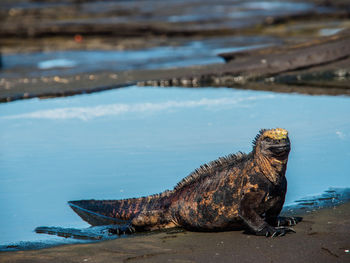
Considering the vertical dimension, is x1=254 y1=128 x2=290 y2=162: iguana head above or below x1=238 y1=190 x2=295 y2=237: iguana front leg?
above

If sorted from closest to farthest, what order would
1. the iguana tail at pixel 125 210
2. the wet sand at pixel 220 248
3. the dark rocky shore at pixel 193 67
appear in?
the wet sand at pixel 220 248
the dark rocky shore at pixel 193 67
the iguana tail at pixel 125 210

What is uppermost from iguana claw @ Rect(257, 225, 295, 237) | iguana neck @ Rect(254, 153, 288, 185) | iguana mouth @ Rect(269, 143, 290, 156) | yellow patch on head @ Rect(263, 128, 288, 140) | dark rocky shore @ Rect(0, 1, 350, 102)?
dark rocky shore @ Rect(0, 1, 350, 102)

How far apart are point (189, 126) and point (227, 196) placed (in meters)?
4.33

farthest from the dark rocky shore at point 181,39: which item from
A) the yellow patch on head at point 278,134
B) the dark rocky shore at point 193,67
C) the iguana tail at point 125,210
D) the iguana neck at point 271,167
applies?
the yellow patch on head at point 278,134

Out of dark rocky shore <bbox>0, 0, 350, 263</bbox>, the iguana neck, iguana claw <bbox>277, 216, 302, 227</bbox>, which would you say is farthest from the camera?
iguana claw <bbox>277, 216, 302, 227</bbox>

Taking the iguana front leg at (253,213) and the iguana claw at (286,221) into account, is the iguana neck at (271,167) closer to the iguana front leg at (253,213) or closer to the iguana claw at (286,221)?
the iguana front leg at (253,213)

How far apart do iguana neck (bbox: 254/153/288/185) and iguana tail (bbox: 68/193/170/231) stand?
118 centimetres

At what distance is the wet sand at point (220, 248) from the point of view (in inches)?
196

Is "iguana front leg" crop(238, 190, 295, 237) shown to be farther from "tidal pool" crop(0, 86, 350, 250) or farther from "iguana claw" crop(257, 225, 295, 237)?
"tidal pool" crop(0, 86, 350, 250)

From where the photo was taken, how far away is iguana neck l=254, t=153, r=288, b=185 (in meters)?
5.47

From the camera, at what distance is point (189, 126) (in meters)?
10.1

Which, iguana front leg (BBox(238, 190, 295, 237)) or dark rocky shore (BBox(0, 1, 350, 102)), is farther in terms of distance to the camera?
dark rocky shore (BBox(0, 1, 350, 102))

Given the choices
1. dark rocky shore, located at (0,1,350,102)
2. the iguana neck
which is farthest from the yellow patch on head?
dark rocky shore, located at (0,1,350,102)

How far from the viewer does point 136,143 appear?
9289 millimetres
